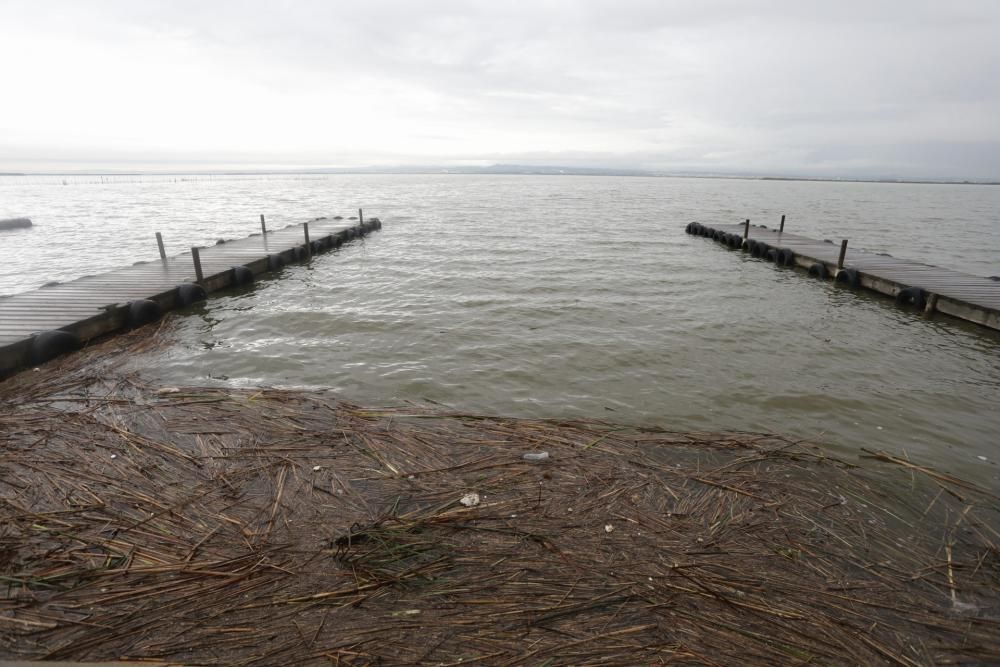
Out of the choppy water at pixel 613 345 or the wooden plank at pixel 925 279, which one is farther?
the wooden plank at pixel 925 279

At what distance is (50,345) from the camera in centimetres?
956

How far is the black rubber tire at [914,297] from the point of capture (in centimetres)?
1538

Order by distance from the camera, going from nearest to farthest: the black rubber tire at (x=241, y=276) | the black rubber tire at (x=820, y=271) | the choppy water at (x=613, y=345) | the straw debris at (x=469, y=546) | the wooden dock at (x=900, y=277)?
the straw debris at (x=469, y=546), the choppy water at (x=613, y=345), the wooden dock at (x=900, y=277), the black rubber tire at (x=241, y=276), the black rubber tire at (x=820, y=271)

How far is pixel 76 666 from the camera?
3.18m

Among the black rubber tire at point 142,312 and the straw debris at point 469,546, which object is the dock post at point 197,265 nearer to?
the black rubber tire at point 142,312

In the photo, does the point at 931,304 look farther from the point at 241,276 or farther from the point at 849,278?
the point at 241,276

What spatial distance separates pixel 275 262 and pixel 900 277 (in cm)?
2476

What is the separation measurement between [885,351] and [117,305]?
63.5ft

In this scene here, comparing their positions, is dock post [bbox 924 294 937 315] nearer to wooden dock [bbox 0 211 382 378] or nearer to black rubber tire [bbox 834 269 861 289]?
black rubber tire [bbox 834 269 861 289]

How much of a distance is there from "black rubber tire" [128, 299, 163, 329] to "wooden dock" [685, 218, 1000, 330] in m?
22.9

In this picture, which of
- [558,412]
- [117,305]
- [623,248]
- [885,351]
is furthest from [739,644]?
[623,248]

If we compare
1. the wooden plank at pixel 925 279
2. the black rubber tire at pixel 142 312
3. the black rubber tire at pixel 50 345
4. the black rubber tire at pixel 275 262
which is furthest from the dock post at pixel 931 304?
the black rubber tire at pixel 275 262

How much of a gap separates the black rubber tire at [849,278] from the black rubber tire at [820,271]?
4.54 feet

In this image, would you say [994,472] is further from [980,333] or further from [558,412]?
[980,333]
